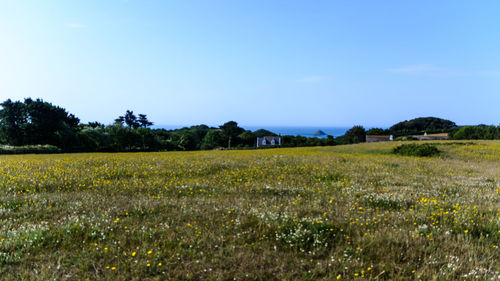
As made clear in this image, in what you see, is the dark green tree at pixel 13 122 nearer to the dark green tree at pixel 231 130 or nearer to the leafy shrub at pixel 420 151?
the dark green tree at pixel 231 130

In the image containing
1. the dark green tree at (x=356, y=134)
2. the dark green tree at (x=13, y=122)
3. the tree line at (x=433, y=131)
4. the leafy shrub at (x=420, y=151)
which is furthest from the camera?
the dark green tree at (x=356, y=134)

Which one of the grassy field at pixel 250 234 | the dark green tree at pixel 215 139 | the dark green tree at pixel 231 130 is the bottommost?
the grassy field at pixel 250 234

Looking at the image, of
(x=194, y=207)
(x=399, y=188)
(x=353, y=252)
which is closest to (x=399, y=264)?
(x=353, y=252)

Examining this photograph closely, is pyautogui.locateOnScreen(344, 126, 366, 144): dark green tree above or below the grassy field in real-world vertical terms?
above

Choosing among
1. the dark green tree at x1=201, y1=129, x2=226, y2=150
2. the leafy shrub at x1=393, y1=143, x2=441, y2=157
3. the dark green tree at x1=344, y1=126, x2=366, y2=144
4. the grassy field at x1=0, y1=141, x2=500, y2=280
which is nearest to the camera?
the grassy field at x1=0, y1=141, x2=500, y2=280

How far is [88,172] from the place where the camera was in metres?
13.4

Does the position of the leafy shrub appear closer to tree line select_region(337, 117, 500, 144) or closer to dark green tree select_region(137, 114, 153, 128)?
tree line select_region(337, 117, 500, 144)

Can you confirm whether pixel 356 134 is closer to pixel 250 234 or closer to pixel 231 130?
pixel 231 130

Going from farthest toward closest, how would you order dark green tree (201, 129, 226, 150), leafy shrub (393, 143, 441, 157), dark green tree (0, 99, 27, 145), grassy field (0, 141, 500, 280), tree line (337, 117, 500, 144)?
dark green tree (201, 129, 226, 150) → tree line (337, 117, 500, 144) → dark green tree (0, 99, 27, 145) → leafy shrub (393, 143, 441, 157) → grassy field (0, 141, 500, 280)

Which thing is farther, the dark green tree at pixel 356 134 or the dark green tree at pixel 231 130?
the dark green tree at pixel 231 130

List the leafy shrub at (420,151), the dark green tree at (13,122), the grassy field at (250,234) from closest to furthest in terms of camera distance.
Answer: the grassy field at (250,234) → the leafy shrub at (420,151) → the dark green tree at (13,122)

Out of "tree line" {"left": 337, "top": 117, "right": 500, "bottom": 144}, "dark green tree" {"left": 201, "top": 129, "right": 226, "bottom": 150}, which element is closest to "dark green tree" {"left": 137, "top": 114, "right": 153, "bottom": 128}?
"dark green tree" {"left": 201, "top": 129, "right": 226, "bottom": 150}

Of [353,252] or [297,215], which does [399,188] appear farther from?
[353,252]

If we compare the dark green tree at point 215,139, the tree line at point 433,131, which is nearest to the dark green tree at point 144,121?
the dark green tree at point 215,139
